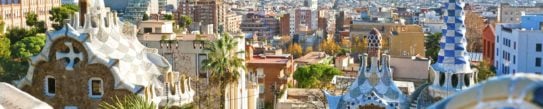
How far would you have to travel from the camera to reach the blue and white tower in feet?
41.1

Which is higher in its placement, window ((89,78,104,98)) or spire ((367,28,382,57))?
spire ((367,28,382,57))

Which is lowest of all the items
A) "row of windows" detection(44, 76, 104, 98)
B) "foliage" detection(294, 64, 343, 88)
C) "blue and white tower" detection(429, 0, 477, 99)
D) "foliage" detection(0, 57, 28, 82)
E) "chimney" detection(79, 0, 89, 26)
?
"foliage" detection(294, 64, 343, 88)

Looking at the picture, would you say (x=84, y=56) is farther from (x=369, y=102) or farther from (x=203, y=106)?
(x=369, y=102)

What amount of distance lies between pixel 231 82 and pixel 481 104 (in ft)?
74.0

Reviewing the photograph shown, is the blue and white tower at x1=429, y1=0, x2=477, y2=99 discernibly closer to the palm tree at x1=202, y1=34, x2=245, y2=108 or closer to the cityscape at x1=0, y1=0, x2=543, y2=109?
the cityscape at x1=0, y1=0, x2=543, y2=109

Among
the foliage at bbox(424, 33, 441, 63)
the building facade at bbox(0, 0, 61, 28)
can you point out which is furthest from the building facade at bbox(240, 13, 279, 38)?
the foliage at bbox(424, 33, 441, 63)

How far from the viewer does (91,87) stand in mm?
20047

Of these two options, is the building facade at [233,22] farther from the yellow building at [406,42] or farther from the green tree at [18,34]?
the green tree at [18,34]

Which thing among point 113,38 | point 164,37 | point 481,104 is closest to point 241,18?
point 164,37

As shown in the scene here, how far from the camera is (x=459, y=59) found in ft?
41.5

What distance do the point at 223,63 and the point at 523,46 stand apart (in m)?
20.0

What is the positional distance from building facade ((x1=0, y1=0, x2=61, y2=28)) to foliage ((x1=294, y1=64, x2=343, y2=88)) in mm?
28145

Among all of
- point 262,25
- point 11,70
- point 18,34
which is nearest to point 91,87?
point 11,70

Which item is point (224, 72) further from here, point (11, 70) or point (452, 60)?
point (452, 60)
